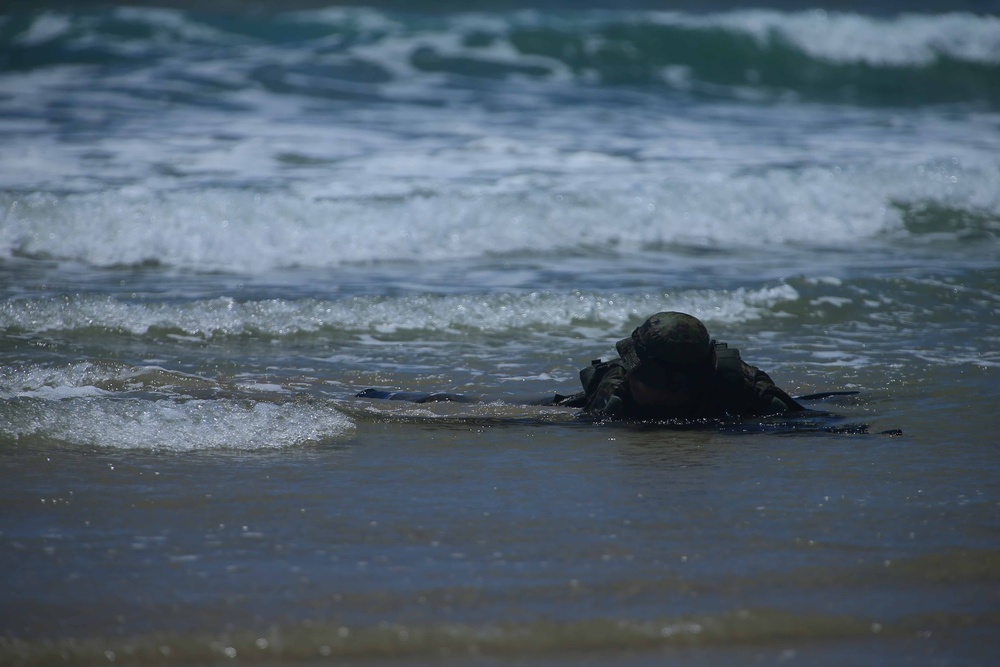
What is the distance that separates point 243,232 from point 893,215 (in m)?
→ 5.31

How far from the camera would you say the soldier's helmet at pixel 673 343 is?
14.2 ft

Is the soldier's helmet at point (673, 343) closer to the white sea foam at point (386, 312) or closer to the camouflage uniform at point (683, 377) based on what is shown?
Result: the camouflage uniform at point (683, 377)

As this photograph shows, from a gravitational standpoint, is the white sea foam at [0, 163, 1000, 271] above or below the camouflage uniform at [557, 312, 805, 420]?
above

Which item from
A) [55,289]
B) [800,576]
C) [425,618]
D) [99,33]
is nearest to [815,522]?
[800,576]

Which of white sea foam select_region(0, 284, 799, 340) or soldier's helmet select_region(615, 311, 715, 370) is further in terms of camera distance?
white sea foam select_region(0, 284, 799, 340)

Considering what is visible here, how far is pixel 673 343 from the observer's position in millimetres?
4328

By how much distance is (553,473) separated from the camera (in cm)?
388

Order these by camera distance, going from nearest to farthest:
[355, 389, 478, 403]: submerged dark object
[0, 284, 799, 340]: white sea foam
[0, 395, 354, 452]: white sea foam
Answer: [0, 395, 354, 452]: white sea foam < [355, 389, 478, 403]: submerged dark object < [0, 284, 799, 340]: white sea foam

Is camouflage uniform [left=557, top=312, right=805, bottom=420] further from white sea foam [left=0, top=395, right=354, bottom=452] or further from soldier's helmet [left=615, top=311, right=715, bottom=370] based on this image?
white sea foam [left=0, top=395, right=354, bottom=452]

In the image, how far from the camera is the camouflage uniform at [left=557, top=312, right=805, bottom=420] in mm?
4371

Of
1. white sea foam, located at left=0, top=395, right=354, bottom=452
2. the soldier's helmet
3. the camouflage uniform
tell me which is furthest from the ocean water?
the soldier's helmet

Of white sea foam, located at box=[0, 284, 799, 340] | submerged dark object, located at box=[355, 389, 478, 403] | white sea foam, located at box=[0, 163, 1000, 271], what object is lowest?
submerged dark object, located at box=[355, 389, 478, 403]

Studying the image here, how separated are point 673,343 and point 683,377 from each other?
0.22 m

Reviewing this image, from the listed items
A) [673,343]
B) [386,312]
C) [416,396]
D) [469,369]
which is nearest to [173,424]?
[416,396]
